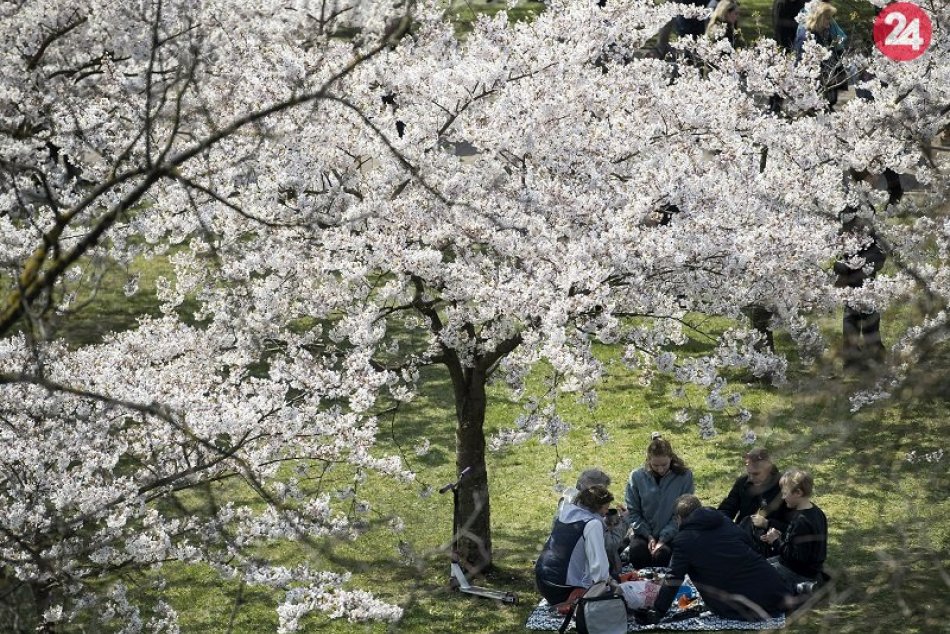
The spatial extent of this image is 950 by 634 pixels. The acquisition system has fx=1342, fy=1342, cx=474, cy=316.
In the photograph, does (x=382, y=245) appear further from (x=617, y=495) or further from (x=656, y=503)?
(x=617, y=495)

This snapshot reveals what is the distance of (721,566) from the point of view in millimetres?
7773

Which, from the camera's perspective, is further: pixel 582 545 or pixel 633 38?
pixel 633 38

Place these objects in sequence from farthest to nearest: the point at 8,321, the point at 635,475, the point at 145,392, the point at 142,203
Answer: the point at 142,203
the point at 635,475
the point at 145,392
the point at 8,321

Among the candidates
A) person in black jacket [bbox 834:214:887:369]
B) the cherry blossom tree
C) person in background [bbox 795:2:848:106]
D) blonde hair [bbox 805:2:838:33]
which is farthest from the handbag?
blonde hair [bbox 805:2:838:33]

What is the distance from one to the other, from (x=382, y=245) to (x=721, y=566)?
2.74 meters

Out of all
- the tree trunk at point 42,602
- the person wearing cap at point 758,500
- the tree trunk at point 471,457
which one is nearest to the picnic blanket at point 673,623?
the person wearing cap at point 758,500

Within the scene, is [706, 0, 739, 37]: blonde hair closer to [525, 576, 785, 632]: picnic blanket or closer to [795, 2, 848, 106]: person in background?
[795, 2, 848, 106]: person in background

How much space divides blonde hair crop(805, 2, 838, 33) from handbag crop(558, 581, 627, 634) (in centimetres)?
635

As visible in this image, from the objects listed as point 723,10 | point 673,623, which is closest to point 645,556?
point 673,623

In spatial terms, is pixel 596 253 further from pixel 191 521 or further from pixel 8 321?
pixel 8 321

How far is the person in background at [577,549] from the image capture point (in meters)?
7.73

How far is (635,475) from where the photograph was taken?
29.2 ft

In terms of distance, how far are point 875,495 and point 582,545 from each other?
3.21 m

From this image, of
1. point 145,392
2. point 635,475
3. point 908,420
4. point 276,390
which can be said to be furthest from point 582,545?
point 908,420
